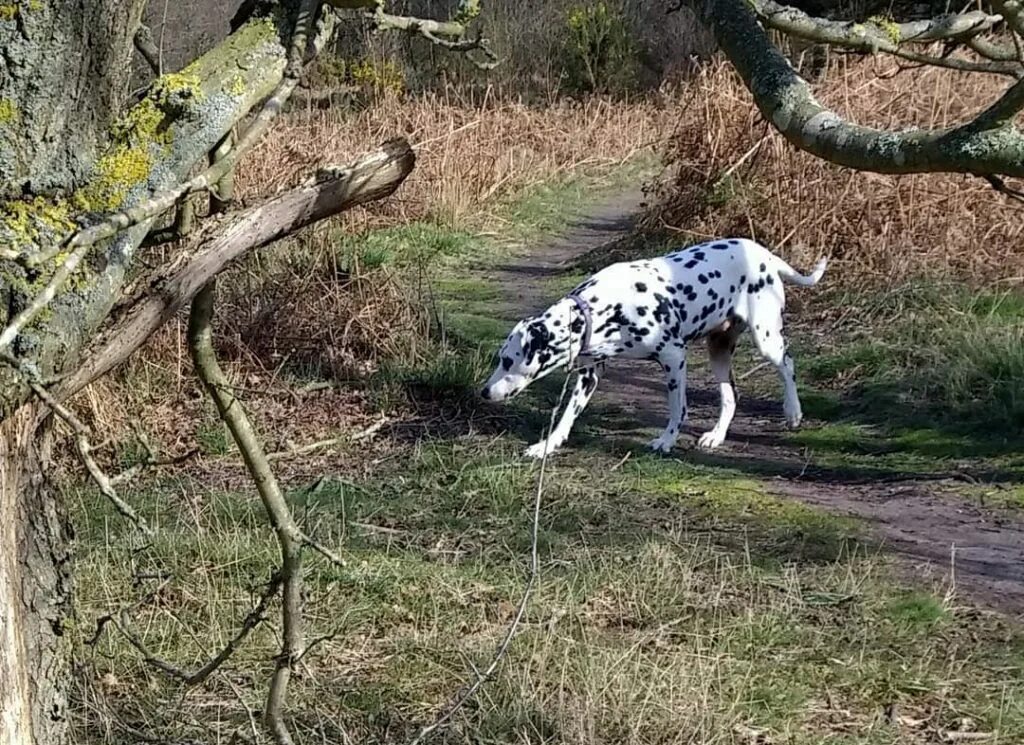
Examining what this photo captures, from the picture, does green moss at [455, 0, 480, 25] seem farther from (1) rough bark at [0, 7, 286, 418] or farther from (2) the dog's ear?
(2) the dog's ear

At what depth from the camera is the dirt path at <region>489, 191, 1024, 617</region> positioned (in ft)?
16.0

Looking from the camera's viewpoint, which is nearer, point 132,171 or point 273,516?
point 132,171

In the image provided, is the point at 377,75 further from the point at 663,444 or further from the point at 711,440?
the point at 663,444

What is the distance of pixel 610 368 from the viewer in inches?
348

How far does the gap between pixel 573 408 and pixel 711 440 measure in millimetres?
845

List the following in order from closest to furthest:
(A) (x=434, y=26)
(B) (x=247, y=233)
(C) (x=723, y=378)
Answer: (B) (x=247, y=233) → (A) (x=434, y=26) → (C) (x=723, y=378)

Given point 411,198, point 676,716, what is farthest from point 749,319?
point 411,198

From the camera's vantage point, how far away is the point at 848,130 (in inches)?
137

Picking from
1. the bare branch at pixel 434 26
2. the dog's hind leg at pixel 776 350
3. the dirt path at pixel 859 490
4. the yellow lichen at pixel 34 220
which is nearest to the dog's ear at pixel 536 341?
the dirt path at pixel 859 490

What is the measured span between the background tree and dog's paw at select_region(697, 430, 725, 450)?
15.8ft

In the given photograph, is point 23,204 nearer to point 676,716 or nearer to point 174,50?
point 676,716

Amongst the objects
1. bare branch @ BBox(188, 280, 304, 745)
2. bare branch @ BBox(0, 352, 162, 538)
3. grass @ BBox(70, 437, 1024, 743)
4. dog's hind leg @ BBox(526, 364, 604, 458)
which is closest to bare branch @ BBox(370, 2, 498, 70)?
bare branch @ BBox(188, 280, 304, 745)

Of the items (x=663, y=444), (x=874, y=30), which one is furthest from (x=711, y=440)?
(x=874, y=30)

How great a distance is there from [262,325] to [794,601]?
5.03 metres
